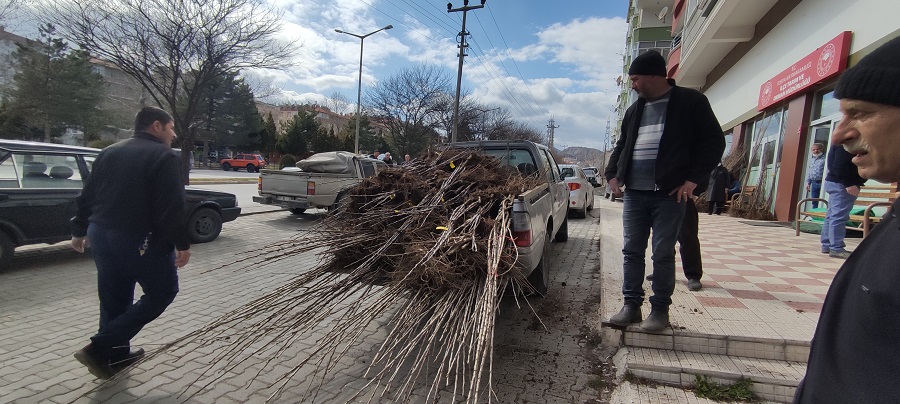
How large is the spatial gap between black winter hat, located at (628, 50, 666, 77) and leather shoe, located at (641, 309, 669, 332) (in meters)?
1.73

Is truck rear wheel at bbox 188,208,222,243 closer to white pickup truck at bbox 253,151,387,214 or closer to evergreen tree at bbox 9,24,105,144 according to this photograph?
white pickup truck at bbox 253,151,387,214

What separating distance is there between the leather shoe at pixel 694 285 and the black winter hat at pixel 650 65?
213cm

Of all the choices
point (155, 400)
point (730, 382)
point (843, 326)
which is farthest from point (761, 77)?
point (155, 400)

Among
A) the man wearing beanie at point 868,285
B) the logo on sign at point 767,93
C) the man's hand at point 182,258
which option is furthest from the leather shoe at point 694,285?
the logo on sign at point 767,93

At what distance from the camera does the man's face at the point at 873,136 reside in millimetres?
921

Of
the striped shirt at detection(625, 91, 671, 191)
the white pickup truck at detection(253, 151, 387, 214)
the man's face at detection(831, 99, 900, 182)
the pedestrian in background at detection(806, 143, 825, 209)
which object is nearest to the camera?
the man's face at detection(831, 99, 900, 182)

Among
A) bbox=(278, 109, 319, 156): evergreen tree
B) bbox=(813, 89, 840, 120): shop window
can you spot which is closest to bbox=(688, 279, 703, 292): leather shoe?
bbox=(813, 89, 840, 120): shop window

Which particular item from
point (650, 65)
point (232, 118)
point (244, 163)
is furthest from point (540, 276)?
point (232, 118)

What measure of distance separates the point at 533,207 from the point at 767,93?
10.9 m

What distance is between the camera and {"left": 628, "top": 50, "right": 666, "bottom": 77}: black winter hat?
2.97 metres

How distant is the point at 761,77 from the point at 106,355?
48.4 ft

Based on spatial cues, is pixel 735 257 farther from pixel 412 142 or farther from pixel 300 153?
pixel 300 153

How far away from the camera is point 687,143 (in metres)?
2.96

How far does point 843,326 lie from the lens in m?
0.94
